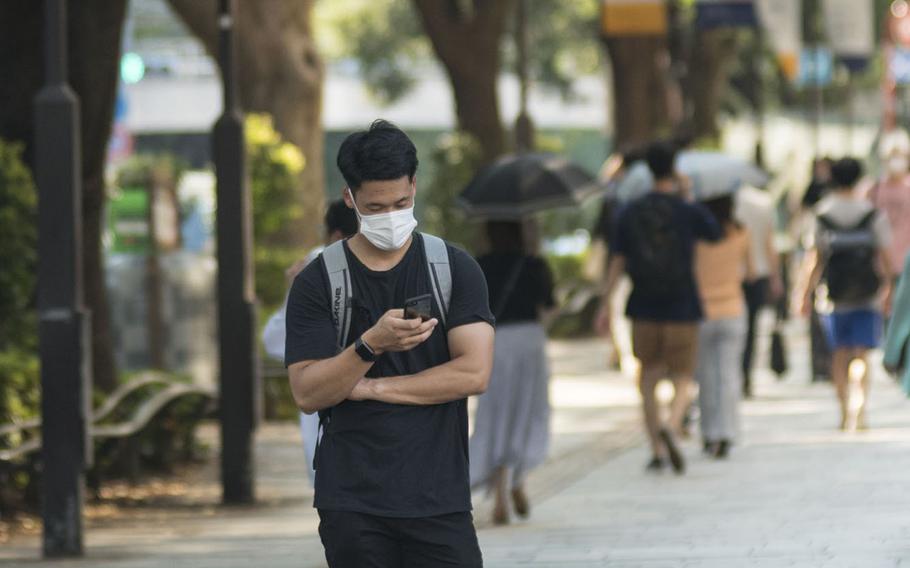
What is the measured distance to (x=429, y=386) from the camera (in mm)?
5211

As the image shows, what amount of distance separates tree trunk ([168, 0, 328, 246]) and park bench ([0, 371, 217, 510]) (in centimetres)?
616

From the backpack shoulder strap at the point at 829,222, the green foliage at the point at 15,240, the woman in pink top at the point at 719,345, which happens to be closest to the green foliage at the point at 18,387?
the green foliage at the point at 15,240

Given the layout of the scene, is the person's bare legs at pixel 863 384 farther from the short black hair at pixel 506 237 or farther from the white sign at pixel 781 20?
the white sign at pixel 781 20

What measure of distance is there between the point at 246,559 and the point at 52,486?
3.31 feet

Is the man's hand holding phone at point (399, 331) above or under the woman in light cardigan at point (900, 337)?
above

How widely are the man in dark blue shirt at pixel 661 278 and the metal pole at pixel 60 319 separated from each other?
3634mm

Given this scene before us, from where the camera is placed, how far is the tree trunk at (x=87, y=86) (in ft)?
40.7

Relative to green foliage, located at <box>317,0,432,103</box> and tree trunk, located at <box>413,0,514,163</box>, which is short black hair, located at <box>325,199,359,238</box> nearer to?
tree trunk, located at <box>413,0,514,163</box>

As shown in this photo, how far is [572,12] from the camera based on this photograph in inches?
1893

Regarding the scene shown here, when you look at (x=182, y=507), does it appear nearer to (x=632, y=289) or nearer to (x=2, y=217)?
(x=2, y=217)

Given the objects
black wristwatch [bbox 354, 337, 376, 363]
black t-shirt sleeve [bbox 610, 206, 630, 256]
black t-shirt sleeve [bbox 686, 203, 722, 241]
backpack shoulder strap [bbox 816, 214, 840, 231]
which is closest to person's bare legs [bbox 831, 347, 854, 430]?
backpack shoulder strap [bbox 816, 214, 840, 231]

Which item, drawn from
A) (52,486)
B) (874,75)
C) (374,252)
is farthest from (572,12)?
(374,252)

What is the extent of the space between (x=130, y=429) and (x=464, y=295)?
742 centimetres

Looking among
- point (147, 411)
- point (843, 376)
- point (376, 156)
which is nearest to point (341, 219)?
point (376, 156)
